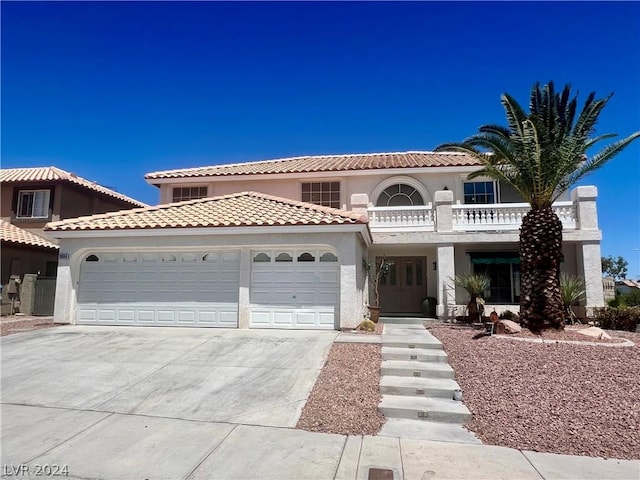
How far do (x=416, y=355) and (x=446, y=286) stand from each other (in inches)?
298

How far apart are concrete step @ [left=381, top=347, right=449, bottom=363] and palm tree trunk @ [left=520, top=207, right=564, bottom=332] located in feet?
12.9

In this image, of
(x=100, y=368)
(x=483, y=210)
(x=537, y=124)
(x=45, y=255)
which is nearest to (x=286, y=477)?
(x=100, y=368)

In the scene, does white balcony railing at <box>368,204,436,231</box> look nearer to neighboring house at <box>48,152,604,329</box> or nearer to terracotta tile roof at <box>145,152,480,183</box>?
neighboring house at <box>48,152,604,329</box>

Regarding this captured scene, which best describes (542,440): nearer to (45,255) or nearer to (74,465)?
(74,465)

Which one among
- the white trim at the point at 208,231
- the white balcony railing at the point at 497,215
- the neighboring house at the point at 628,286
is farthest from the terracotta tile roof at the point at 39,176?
the neighboring house at the point at 628,286

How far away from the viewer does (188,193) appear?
20859 mm

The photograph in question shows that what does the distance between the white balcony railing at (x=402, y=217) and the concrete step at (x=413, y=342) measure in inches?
279

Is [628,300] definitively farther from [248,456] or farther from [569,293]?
[248,456]

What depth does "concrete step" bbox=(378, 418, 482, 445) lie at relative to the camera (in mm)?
5707

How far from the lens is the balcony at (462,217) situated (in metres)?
16.2

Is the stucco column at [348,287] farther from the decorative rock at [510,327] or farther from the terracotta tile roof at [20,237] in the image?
the terracotta tile roof at [20,237]

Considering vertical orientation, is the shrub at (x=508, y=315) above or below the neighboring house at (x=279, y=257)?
below

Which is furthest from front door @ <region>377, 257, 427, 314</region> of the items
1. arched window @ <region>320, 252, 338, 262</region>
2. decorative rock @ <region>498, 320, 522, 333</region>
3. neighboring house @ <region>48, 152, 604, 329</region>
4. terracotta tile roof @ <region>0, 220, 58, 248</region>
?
terracotta tile roof @ <region>0, 220, 58, 248</region>

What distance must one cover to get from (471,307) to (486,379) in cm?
831
